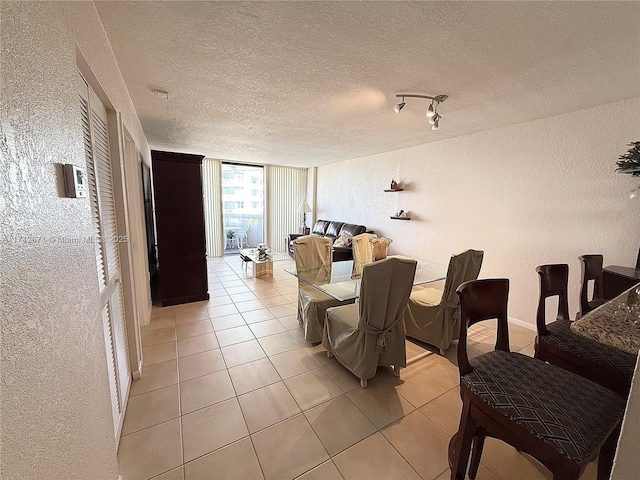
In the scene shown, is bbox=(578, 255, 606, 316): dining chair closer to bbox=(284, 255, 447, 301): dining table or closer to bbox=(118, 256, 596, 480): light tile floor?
bbox=(118, 256, 596, 480): light tile floor

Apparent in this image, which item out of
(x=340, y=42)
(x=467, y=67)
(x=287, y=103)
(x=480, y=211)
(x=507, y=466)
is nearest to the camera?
(x=507, y=466)

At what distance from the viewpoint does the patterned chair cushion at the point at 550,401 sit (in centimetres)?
92

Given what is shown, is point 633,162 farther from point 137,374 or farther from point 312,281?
point 137,374

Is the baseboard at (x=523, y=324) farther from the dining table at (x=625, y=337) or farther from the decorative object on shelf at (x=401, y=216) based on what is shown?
the decorative object on shelf at (x=401, y=216)

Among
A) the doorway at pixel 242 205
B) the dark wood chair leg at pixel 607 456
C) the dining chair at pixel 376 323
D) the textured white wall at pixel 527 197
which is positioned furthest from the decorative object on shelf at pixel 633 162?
the doorway at pixel 242 205

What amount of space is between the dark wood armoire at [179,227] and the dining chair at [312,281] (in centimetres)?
151

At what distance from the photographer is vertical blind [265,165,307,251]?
23.0 feet

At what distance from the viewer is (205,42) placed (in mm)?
1622

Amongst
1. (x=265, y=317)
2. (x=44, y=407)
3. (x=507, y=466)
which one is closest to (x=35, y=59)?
(x=44, y=407)

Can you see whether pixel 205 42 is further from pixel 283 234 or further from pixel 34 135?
pixel 283 234

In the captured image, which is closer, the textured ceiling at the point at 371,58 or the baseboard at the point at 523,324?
the textured ceiling at the point at 371,58

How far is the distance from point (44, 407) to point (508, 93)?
10.8 feet

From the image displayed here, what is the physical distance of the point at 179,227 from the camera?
3.39 meters

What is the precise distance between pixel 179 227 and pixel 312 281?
201cm
